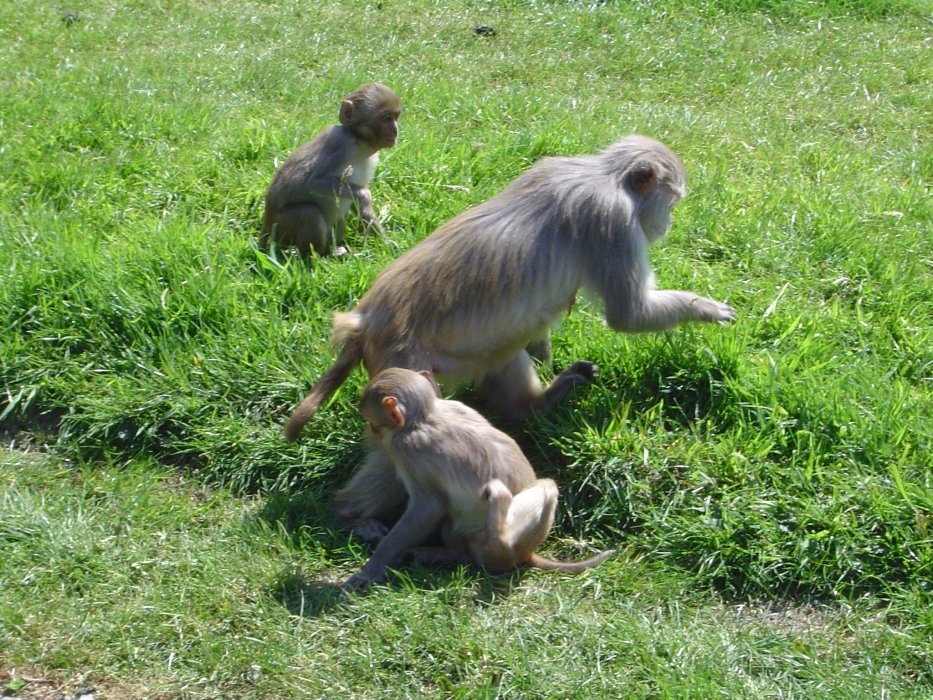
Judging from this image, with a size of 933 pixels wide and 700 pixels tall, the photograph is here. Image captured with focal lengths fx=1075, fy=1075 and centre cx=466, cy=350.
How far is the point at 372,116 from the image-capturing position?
21.1ft

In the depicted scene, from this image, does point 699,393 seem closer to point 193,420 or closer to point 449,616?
point 449,616

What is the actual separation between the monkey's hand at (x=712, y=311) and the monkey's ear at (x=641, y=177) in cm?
57

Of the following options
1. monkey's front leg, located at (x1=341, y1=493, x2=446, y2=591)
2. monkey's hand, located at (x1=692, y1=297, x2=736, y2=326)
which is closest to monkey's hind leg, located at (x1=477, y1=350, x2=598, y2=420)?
monkey's hand, located at (x1=692, y1=297, x2=736, y2=326)

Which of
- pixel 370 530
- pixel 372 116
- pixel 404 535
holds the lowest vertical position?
pixel 370 530

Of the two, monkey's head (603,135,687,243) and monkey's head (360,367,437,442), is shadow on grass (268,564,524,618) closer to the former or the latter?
monkey's head (360,367,437,442)

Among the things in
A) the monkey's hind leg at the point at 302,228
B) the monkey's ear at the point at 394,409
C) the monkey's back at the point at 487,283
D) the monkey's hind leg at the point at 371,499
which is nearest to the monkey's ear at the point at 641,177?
the monkey's back at the point at 487,283

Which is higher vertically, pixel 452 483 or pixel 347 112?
pixel 347 112

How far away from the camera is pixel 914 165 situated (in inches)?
277

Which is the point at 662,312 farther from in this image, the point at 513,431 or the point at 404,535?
the point at 404,535

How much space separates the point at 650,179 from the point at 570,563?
1.78 meters

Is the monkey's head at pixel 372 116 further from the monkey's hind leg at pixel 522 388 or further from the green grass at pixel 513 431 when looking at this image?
the monkey's hind leg at pixel 522 388

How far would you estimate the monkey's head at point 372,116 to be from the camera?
6445 millimetres

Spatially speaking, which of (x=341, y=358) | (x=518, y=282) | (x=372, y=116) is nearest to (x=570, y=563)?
(x=518, y=282)

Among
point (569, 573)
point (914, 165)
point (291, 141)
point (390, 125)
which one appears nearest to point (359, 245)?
point (390, 125)
